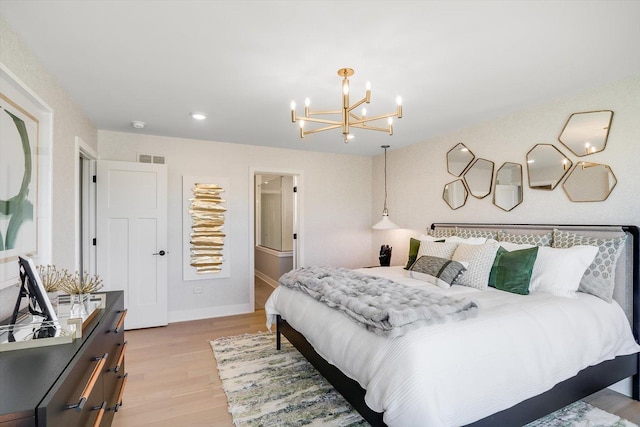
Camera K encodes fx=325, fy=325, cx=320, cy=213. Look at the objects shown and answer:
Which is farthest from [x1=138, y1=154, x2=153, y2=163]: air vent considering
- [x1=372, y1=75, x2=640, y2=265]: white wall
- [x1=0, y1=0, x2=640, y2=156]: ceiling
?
[x1=372, y1=75, x2=640, y2=265]: white wall

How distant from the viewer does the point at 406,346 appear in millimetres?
1615

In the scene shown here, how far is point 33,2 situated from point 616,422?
4.13 m

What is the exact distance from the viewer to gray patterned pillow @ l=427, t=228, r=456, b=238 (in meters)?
3.79

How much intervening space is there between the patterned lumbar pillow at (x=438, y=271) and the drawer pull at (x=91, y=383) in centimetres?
240

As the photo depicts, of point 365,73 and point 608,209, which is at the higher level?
point 365,73

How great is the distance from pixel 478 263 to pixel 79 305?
280 cm

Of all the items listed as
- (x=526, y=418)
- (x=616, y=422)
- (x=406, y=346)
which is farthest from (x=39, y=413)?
(x=616, y=422)

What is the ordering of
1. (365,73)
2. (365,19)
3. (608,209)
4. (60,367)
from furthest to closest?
(608,209) < (365,73) < (365,19) < (60,367)

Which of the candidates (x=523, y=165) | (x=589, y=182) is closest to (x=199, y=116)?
(x=523, y=165)

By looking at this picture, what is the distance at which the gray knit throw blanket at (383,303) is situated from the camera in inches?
68.2

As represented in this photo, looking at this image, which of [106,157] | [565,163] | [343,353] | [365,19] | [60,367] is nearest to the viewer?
[60,367]

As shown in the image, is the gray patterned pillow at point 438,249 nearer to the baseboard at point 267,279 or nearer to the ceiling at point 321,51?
the ceiling at point 321,51

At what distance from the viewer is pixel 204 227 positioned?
4.39 meters

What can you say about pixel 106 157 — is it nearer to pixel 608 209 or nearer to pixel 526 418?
pixel 526 418
